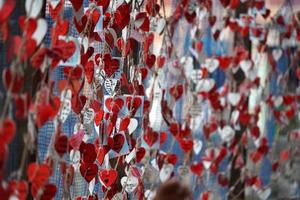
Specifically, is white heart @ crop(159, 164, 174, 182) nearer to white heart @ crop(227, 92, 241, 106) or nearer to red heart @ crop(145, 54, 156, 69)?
red heart @ crop(145, 54, 156, 69)

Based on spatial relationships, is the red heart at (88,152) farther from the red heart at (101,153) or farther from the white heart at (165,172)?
the white heart at (165,172)

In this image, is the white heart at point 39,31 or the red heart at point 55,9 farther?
the red heart at point 55,9

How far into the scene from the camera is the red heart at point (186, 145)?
6.84 feet

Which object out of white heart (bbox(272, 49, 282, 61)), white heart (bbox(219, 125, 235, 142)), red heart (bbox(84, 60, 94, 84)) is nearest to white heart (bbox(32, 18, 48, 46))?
red heart (bbox(84, 60, 94, 84))

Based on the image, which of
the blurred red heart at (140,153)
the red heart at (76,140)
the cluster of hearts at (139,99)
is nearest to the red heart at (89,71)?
the cluster of hearts at (139,99)

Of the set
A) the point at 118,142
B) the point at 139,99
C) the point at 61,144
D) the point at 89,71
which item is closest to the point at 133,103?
the point at 139,99

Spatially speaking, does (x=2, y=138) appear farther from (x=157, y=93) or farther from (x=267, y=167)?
(x=267, y=167)

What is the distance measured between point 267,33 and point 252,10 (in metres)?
0.18

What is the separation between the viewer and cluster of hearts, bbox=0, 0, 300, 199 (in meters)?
0.99

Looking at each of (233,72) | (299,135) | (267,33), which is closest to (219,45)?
(233,72)

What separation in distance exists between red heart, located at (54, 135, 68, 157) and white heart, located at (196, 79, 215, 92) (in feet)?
3.88

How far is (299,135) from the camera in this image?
294cm

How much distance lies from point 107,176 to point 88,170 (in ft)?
0.35

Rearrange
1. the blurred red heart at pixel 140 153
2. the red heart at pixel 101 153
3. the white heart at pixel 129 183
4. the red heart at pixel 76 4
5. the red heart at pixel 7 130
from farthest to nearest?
the blurred red heart at pixel 140 153, the white heart at pixel 129 183, the red heart at pixel 101 153, the red heart at pixel 76 4, the red heart at pixel 7 130
